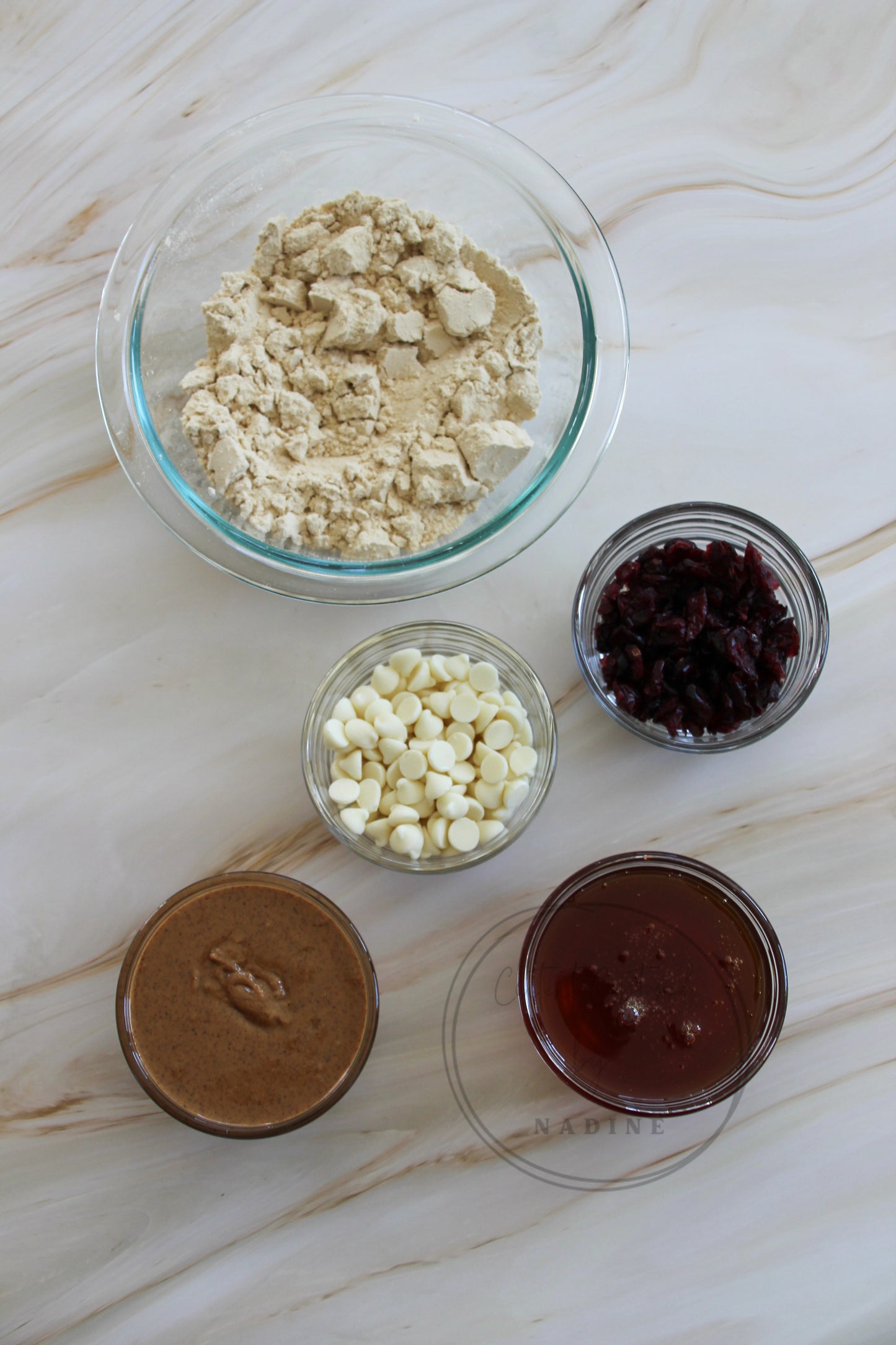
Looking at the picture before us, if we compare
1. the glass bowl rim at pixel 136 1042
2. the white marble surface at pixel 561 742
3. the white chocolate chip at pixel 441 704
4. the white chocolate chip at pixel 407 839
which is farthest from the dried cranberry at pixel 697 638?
the glass bowl rim at pixel 136 1042

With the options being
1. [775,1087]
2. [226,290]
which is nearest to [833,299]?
[226,290]

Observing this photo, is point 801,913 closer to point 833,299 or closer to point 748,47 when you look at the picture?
point 833,299

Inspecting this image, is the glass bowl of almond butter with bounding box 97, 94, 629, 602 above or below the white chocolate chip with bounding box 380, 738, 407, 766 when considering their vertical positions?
above

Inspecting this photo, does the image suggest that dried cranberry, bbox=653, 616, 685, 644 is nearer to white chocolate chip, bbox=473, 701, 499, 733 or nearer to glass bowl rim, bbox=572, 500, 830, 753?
glass bowl rim, bbox=572, 500, 830, 753

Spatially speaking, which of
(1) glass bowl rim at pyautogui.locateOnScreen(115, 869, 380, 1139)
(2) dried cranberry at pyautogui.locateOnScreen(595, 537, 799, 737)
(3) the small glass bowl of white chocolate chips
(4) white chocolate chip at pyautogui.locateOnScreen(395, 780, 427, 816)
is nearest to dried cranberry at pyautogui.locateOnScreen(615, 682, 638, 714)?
(2) dried cranberry at pyautogui.locateOnScreen(595, 537, 799, 737)

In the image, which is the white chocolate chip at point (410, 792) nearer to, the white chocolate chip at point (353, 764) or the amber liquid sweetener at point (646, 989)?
the white chocolate chip at point (353, 764)

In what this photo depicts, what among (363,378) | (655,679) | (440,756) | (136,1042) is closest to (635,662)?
(655,679)
